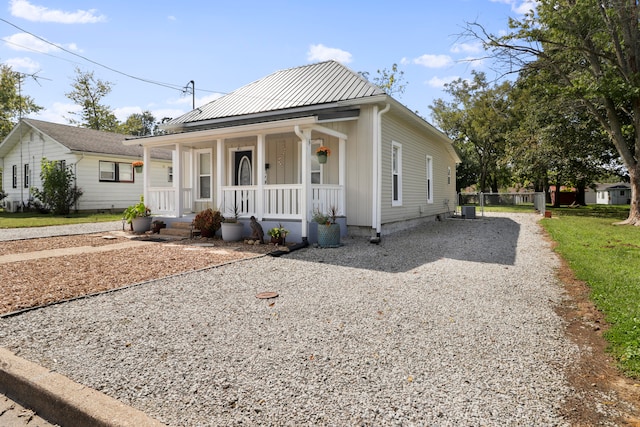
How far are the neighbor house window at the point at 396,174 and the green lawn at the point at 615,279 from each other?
4.36 m

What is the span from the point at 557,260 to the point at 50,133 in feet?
73.8

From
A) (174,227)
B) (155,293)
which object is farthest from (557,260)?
(174,227)

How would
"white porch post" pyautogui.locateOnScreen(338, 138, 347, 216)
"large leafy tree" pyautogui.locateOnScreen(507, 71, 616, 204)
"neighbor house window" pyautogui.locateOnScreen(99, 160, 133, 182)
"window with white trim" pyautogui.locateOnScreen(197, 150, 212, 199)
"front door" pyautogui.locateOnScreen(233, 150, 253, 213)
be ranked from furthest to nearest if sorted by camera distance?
1. "large leafy tree" pyautogui.locateOnScreen(507, 71, 616, 204)
2. "neighbor house window" pyautogui.locateOnScreen(99, 160, 133, 182)
3. "window with white trim" pyautogui.locateOnScreen(197, 150, 212, 199)
4. "front door" pyautogui.locateOnScreen(233, 150, 253, 213)
5. "white porch post" pyautogui.locateOnScreen(338, 138, 347, 216)

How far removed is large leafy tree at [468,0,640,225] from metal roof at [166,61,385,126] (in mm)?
5607

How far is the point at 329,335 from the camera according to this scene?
3193 millimetres

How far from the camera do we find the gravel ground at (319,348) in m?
2.10

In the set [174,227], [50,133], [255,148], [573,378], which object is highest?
[50,133]

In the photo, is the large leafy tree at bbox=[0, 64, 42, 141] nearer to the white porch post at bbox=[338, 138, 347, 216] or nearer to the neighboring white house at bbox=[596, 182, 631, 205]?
the white porch post at bbox=[338, 138, 347, 216]

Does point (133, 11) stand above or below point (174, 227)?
above

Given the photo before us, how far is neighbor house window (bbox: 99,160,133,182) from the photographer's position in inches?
758

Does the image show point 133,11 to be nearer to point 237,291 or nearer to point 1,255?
point 1,255

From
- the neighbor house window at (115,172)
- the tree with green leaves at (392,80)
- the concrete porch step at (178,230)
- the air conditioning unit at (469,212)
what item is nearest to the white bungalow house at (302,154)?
the concrete porch step at (178,230)

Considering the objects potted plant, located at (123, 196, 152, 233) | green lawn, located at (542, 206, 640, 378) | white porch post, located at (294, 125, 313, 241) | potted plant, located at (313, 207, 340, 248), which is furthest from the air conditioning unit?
potted plant, located at (123, 196, 152, 233)

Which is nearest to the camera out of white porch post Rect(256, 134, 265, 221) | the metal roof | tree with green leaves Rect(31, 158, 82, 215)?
white porch post Rect(256, 134, 265, 221)
